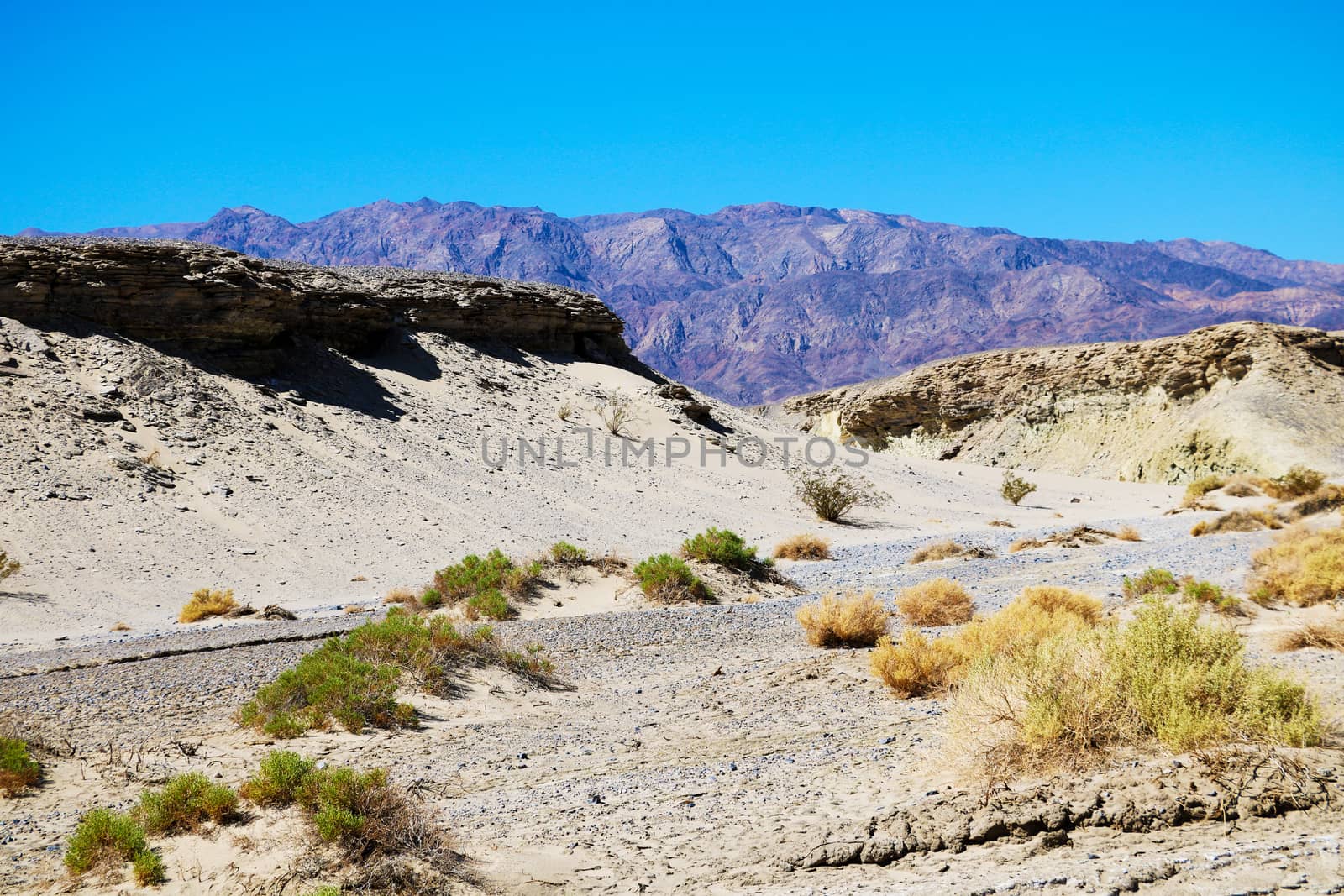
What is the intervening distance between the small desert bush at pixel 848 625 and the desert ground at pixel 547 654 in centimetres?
26

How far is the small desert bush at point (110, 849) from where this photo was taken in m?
→ 4.26

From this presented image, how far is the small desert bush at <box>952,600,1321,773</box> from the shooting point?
4.64m

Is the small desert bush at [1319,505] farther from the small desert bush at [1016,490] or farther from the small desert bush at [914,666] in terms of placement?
the small desert bush at [914,666]

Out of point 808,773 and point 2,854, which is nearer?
point 2,854

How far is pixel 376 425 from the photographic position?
83.0ft

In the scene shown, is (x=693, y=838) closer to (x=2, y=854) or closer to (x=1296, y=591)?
(x=2, y=854)

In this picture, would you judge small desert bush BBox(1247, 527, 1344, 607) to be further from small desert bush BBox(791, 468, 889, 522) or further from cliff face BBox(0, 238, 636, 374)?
cliff face BBox(0, 238, 636, 374)

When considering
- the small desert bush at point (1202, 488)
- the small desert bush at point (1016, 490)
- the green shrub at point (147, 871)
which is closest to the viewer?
the green shrub at point (147, 871)

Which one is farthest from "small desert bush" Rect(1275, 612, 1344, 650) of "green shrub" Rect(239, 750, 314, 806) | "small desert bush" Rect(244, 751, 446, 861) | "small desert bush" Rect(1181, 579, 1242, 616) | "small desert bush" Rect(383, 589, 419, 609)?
"small desert bush" Rect(383, 589, 419, 609)

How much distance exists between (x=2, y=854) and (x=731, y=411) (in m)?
33.5

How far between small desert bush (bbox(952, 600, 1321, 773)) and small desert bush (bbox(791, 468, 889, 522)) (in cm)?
1951

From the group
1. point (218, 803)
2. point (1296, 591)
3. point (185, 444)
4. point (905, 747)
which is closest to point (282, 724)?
point (218, 803)

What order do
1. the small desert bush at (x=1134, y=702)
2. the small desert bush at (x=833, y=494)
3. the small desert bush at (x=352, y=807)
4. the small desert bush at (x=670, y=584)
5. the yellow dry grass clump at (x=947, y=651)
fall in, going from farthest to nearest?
the small desert bush at (x=833, y=494) < the small desert bush at (x=670, y=584) < the yellow dry grass clump at (x=947, y=651) < the small desert bush at (x=1134, y=702) < the small desert bush at (x=352, y=807)

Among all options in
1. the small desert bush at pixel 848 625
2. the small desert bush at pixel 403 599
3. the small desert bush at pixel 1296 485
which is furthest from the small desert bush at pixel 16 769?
the small desert bush at pixel 1296 485
